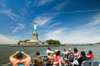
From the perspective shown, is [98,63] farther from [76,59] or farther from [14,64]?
[14,64]

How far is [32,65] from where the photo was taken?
9227 mm

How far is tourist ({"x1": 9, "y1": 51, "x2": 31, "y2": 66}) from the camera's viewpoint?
24.4ft

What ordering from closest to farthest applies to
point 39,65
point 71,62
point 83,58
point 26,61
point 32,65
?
point 26,61, point 39,65, point 32,65, point 83,58, point 71,62

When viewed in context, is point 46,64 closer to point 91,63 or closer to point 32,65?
point 32,65

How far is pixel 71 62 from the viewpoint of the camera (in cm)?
1076

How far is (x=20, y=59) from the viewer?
7504 mm

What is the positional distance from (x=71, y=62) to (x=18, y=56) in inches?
143

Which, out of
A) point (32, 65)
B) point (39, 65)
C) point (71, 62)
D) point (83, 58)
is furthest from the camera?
point (71, 62)

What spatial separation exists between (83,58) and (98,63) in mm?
1314

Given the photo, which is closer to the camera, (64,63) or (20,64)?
(20,64)

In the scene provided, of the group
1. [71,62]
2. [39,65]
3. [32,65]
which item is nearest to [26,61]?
[39,65]

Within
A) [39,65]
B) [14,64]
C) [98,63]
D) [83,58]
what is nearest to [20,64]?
[14,64]

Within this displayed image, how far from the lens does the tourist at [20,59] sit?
292 inches

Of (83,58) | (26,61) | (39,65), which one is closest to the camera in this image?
(26,61)
